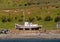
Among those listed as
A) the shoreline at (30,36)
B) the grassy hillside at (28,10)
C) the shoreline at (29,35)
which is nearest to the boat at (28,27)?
the grassy hillside at (28,10)

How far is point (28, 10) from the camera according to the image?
118500 mm

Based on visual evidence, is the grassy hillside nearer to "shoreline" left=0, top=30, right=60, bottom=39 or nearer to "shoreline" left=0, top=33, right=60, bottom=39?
"shoreline" left=0, top=30, right=60, bottom=39

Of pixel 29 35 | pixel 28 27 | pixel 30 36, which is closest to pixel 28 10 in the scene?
pixel 28 27

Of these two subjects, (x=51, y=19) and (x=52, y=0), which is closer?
(x=51, y=19)

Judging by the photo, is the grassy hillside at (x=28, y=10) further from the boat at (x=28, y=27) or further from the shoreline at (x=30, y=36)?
the shoreline at (x=30, y=36)

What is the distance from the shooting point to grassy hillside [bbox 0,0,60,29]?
340 feet

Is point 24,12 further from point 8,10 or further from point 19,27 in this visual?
point 19,27

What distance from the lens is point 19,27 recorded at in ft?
321

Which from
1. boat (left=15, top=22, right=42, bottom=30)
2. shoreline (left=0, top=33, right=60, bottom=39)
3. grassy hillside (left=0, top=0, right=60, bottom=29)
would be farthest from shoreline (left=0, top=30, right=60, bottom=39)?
grassy hillside (left=0, top=0, right=60, bottom=29)

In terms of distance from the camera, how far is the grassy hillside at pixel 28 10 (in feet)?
340

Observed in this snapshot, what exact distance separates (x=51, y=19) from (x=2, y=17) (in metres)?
16.5

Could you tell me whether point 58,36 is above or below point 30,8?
below

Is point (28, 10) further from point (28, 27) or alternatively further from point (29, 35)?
point (29, 35)

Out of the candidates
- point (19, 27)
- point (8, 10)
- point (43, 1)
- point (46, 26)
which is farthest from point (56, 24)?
point (43, 1)
